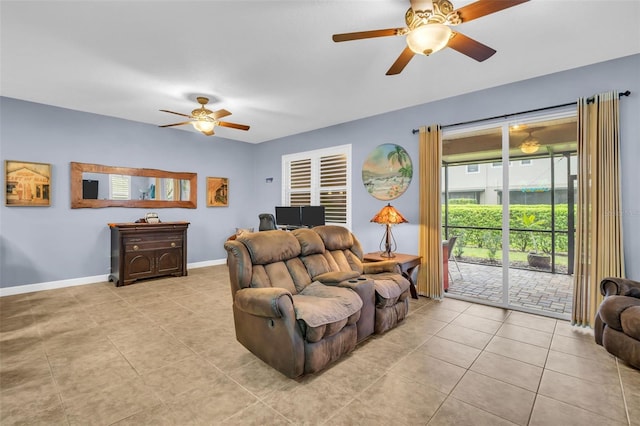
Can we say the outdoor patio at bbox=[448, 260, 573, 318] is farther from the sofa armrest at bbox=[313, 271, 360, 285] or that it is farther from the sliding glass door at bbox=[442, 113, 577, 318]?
the sofa armrest at bbox=[313, 271, 360, 285]

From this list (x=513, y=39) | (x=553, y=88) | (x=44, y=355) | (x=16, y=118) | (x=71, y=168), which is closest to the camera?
(x=44, y=355)

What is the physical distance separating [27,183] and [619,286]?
7314mm

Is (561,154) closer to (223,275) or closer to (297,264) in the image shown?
(297,264)

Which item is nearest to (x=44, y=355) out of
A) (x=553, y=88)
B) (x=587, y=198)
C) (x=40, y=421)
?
(x=40, y=421)

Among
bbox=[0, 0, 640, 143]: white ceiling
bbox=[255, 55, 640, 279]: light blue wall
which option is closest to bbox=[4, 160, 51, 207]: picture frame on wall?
bbox=[0, 0, 640, 143]: white ceiling

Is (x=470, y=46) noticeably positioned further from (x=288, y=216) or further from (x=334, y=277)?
(x=288, y=216)

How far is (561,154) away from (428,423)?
13.1 ft

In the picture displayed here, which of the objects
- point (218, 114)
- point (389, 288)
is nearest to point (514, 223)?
point (389, 288)

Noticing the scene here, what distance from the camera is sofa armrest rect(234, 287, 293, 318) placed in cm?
213

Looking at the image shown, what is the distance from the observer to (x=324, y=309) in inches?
89.5

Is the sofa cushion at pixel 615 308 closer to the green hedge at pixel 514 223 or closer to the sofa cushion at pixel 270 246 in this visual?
the green hedge at pixel 514 223

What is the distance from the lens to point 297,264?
2982mm

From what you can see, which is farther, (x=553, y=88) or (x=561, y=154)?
(x=561, y=154)

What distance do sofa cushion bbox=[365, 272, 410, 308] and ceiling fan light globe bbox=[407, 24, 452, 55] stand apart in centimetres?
208
